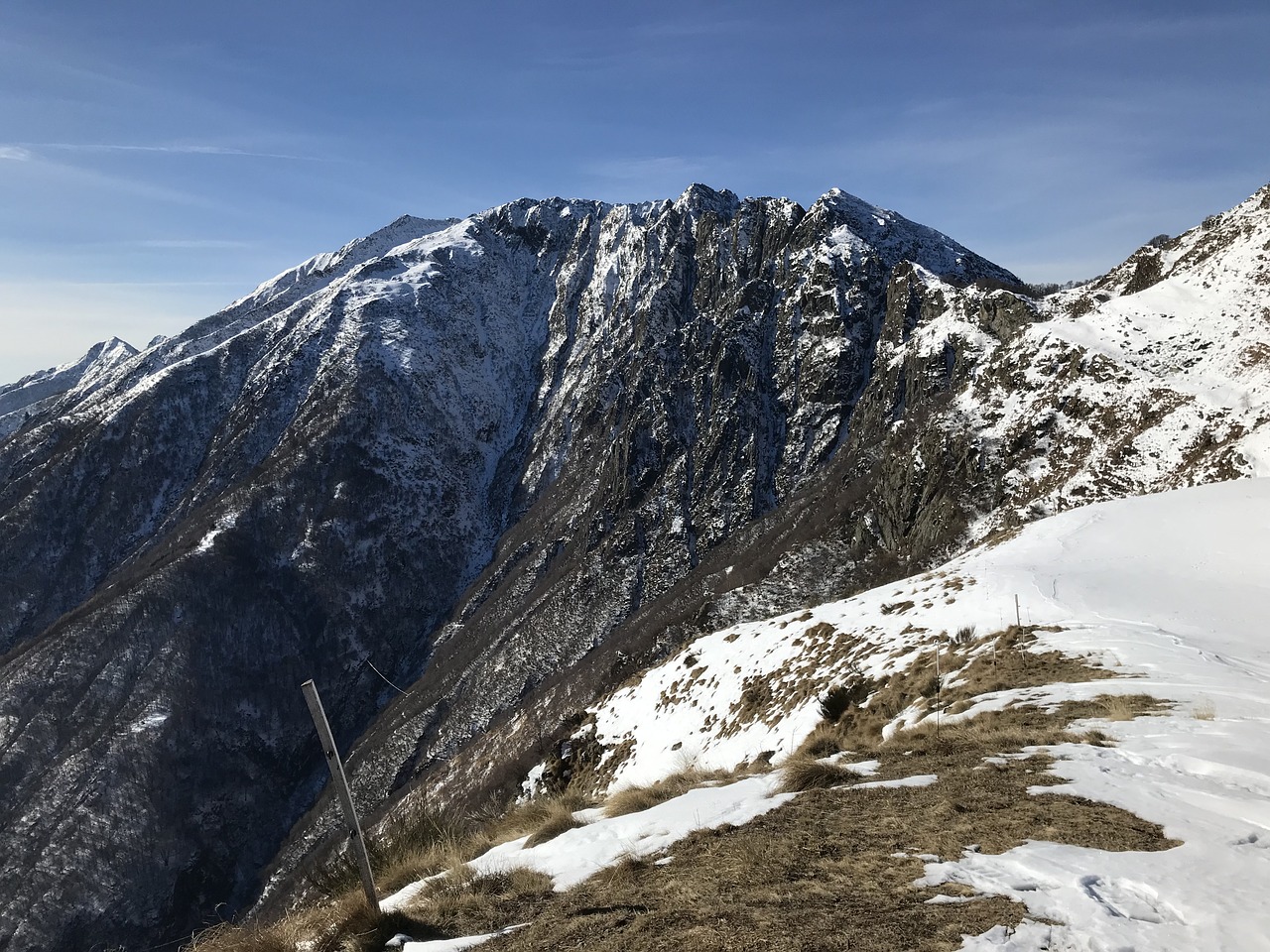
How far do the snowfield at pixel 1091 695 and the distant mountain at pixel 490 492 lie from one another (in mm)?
12563

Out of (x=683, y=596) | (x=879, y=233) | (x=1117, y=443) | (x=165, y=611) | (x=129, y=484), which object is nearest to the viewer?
(x=1117, y=443)

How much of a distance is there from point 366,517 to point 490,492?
29.0 m

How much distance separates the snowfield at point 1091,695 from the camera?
15.3 ft

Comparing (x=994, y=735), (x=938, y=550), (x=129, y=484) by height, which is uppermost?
(x=129, y=484)

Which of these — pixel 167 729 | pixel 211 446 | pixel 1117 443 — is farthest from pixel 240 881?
pixel 1117 443

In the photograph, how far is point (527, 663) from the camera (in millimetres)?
105375

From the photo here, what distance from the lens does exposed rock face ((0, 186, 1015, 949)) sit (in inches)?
4097

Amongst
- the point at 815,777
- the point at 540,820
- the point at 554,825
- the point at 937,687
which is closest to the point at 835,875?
the point at 815,777

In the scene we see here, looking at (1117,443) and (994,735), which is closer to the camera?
(994,735)

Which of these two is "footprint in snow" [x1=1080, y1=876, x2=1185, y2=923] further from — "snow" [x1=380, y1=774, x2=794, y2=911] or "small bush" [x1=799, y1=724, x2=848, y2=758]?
"small bush" [x1=799, y1=724, x2=848, y2=758]

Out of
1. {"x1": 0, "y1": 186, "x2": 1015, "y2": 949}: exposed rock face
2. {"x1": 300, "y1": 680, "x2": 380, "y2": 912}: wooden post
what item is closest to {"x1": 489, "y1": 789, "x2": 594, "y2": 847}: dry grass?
{"x1": 300, "y1": 680, "x2": 380, "y2": 912}: wooden post

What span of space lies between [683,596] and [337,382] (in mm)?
116296

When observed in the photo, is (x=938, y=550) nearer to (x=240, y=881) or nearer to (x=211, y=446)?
(x=240, y=881)

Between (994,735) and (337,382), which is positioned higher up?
(337,382)
